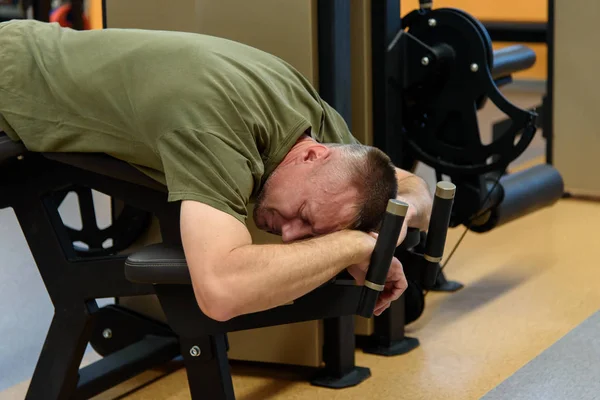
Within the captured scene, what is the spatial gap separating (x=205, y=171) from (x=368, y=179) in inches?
13.7

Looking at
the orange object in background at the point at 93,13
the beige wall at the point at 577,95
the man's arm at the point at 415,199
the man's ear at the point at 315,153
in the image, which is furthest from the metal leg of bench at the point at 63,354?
the orange object in background at the point at 93,13

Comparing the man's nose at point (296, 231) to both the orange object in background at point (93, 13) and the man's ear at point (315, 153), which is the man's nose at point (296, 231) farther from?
the orange object in background at point (93, 13)

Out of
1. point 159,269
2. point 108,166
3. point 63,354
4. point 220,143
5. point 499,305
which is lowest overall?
point 499,305

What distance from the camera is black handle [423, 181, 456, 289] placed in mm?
1816

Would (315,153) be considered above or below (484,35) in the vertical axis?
below

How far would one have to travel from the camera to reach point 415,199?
2121mm

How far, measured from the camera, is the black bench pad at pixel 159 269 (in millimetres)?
1721

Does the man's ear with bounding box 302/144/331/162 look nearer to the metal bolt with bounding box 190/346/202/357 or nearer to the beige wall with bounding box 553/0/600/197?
the metal bolt with bounding box 190/346/202/357

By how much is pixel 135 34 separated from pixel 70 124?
0.24 m

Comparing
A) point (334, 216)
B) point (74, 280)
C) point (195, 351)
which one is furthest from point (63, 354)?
point (334, 216)

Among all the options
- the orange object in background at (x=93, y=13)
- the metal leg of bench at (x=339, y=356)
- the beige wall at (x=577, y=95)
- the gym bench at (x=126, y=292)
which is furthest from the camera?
the orange object in background at (x=93, y=13)

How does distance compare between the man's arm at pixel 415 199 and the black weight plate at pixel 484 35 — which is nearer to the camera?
the man's arm at pixel 415 199

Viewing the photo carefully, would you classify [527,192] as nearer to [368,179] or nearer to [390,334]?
[390,334]

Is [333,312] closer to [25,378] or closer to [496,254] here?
[25,378]
